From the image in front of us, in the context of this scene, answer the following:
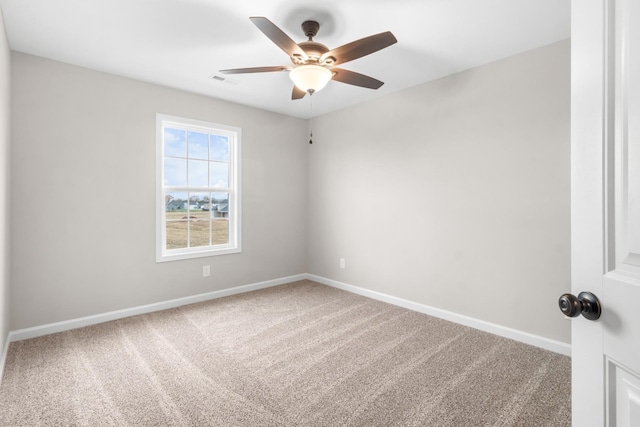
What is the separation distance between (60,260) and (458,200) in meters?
3.85

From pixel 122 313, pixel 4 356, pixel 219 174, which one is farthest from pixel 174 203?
pixel 4 356

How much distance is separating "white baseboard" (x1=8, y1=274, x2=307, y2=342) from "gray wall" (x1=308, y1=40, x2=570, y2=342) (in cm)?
132

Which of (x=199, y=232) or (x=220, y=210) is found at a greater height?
(x=220, y=210)

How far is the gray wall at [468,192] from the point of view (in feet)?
8.43

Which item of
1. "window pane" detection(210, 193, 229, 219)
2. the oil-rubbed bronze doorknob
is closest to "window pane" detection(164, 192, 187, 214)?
"window pane" detection(210, 193, 229, 219)

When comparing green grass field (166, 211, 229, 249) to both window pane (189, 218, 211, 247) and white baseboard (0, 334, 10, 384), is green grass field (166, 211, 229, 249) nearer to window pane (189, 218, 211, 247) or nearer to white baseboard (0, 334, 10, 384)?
window pane (189, 218, 211, 247)

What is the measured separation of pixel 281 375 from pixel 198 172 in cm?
266

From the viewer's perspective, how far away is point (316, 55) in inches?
88.4

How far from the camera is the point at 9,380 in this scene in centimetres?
212

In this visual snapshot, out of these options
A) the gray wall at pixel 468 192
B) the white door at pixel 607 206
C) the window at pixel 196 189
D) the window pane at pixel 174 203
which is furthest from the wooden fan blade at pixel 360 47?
the window pane at pixel 174 203

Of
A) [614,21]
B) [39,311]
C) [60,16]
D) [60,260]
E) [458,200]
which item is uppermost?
[60,16]

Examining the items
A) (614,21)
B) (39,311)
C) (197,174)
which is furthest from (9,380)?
(614,21)

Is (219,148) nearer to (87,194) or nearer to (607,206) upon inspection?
(87,194)

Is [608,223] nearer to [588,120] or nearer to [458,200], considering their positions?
[588,120]
